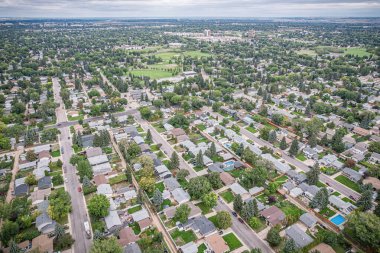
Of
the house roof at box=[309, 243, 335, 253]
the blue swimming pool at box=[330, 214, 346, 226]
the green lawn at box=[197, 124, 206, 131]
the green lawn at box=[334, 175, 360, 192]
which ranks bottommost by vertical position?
the blue swimming pool at box=[330, 214, 346, 226]

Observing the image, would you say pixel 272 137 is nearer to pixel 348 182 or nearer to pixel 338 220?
pixel 348 182

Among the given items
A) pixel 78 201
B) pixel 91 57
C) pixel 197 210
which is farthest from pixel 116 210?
pixel 91 57

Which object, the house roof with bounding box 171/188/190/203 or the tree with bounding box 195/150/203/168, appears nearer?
the house roof with bounding box 171/188/190/203

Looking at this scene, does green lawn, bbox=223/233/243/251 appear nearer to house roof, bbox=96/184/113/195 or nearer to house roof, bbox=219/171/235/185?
house roof, bbox=219/171/235/185

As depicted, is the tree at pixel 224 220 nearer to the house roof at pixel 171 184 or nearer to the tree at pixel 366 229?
the house roof at pixel 171 184

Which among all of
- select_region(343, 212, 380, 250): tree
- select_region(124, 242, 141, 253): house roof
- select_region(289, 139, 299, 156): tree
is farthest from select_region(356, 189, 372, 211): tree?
select_region(124, 242, 141, 253): house roof

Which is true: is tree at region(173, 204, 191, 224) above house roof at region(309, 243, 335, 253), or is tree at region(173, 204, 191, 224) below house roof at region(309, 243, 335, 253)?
above

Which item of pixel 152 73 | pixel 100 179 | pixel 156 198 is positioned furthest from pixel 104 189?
pixel 152 73
